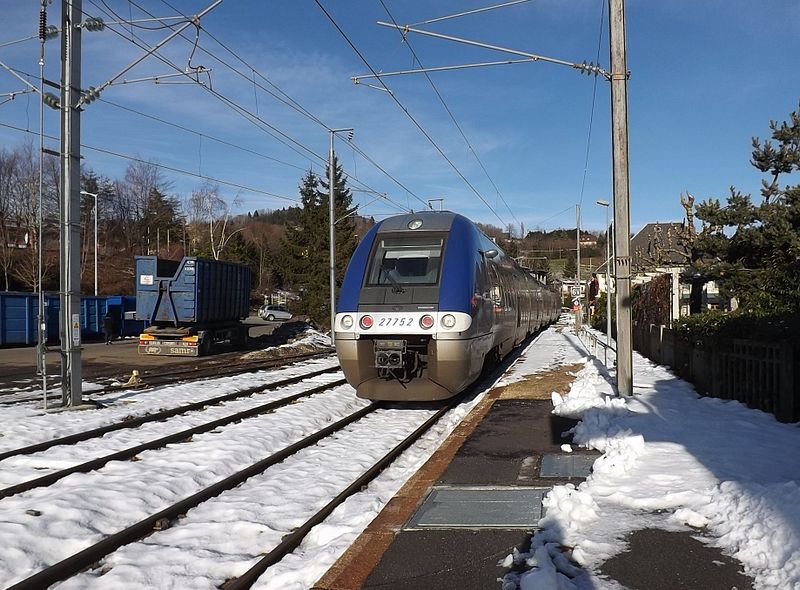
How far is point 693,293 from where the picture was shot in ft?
66.4

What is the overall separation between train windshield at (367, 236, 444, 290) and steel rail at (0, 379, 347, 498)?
2.70 meters

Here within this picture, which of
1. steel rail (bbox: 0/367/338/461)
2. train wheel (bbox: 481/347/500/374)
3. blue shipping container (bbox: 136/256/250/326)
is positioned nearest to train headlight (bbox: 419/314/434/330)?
train wheel (bbox: 481/347/500/374)

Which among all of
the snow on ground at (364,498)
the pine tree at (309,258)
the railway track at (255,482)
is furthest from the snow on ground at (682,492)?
the pine tree at (309,258)

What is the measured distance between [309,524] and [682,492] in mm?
2870

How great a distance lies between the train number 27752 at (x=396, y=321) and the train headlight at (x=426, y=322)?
5.6 inches

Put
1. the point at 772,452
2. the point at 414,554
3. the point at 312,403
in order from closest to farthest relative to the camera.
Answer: the point at 414,554 < the point at 772,452 < the point at 312,403

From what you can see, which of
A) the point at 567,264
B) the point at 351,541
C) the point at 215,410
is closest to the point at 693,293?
the point at 215,410

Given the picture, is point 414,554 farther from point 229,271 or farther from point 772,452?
point 229,271

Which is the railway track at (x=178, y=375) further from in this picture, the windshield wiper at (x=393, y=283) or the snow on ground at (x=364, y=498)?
the windshield wiper at (x=393, y=283)

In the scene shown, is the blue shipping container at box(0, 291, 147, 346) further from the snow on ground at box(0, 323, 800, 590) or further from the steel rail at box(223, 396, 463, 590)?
the steel rail at box(223, 396, 463, 590)

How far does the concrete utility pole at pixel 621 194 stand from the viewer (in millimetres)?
10891

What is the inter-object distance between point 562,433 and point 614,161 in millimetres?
4756

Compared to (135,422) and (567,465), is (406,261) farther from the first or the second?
(567,465)

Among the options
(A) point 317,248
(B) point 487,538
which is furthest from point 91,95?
(A) point 317,248
